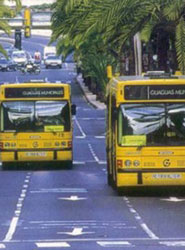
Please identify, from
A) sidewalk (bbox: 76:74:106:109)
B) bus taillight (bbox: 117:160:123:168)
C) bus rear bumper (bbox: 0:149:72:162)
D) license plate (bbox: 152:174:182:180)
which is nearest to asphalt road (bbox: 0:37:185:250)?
bus rear bumper (bbox: 0:149:72:162)

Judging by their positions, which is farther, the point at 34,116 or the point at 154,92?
the point at 34,116

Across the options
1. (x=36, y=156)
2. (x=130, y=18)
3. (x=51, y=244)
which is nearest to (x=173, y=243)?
(x=51, y=244)

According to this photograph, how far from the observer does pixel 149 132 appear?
2752 centimetres

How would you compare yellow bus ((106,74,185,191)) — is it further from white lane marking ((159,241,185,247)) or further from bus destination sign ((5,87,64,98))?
bus destination sign ((5,87,64,98))

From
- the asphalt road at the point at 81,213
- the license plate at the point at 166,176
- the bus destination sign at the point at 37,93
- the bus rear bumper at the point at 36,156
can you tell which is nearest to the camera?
the asphalt road at the point at 81,213

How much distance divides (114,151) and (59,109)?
33.3 ft

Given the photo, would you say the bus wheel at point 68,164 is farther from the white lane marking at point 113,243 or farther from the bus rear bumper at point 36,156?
the white lane marking at point 113,243

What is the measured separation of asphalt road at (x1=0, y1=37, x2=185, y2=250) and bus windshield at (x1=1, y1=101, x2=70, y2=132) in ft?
4.27

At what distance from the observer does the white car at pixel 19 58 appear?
13412cm

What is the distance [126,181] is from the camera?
2745cm

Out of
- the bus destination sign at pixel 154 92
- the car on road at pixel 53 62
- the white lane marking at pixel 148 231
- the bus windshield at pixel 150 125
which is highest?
the bus destination sign at pixel 154 92

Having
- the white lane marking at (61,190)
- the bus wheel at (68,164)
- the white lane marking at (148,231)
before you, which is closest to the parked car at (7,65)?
the bus wheel at (68,164)

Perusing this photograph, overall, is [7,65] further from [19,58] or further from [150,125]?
[150,125]

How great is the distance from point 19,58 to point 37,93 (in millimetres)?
97903
